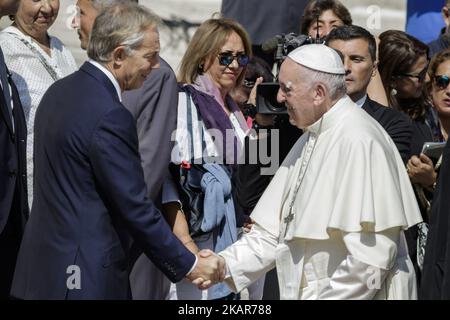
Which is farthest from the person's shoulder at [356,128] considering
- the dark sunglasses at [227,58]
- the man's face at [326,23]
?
the man's face at [326,23]

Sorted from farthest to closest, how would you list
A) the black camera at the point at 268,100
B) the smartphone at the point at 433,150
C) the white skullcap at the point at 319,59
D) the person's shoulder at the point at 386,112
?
the person's shoulder at the point at 386,112, the black camera at the point at 268,100, the smartphone at the point at 433,150, the white skullcap at the point at 319,59

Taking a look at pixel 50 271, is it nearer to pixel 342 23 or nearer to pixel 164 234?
pixel 164 234

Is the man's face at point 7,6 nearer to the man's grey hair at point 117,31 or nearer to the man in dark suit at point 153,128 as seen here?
the man in dark suit at point 153,128

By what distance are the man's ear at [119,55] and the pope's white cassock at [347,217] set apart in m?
0.95

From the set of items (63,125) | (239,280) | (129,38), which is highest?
Answer: (129,38)

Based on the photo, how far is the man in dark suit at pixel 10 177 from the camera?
589 centimetres

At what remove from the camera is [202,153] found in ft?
20.8

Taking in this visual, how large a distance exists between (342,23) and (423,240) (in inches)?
81.7

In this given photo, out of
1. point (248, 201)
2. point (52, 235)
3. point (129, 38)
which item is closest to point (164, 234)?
point (52, 235)

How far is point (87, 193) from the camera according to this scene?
5016 mm

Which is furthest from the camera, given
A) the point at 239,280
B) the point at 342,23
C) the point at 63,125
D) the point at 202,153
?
the point at 342,23

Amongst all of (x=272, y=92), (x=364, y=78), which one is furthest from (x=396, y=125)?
(x=272, y=92)

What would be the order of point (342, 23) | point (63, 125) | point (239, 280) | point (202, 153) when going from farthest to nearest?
point (342, 23)
point (202, 153)
point (239, 280)
point (63, 125)

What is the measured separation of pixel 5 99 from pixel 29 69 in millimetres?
694
